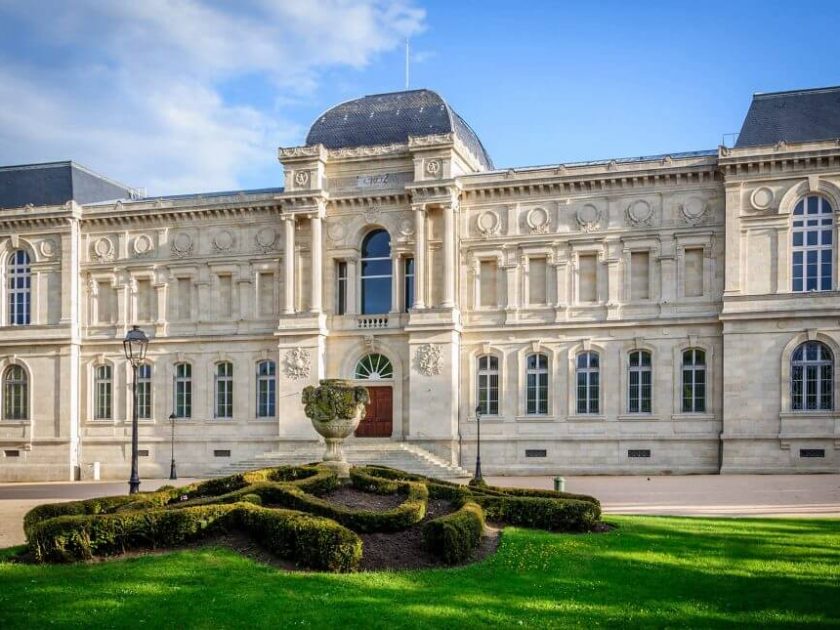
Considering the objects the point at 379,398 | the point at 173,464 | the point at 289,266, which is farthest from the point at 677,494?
the point at 173,464

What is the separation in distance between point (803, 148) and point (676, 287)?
7.48 metres

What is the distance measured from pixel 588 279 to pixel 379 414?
37.4 feet

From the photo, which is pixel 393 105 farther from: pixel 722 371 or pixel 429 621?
pixel 429 621

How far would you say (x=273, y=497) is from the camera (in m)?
18.0

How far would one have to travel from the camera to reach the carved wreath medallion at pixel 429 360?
4059 centimetres

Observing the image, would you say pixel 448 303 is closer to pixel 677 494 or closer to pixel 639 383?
pixel 639 383

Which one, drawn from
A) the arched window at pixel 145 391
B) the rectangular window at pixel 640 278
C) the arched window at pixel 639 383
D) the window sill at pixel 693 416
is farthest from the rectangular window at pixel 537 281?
the arched window at pixel 145 391

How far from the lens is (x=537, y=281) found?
4116cm

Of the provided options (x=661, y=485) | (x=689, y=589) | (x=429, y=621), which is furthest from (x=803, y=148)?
(x=429, y=621)

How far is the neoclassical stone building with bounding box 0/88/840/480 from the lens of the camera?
122 feet

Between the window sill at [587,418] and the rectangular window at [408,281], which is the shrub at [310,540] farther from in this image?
the rectangular window at [408,281]

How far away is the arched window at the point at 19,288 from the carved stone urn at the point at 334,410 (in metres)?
31.3

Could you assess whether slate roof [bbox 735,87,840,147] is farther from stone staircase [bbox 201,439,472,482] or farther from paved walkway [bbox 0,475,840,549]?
stone staircase [bbox 201,439,472,482]

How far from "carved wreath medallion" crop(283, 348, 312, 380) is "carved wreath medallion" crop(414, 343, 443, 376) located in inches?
207
